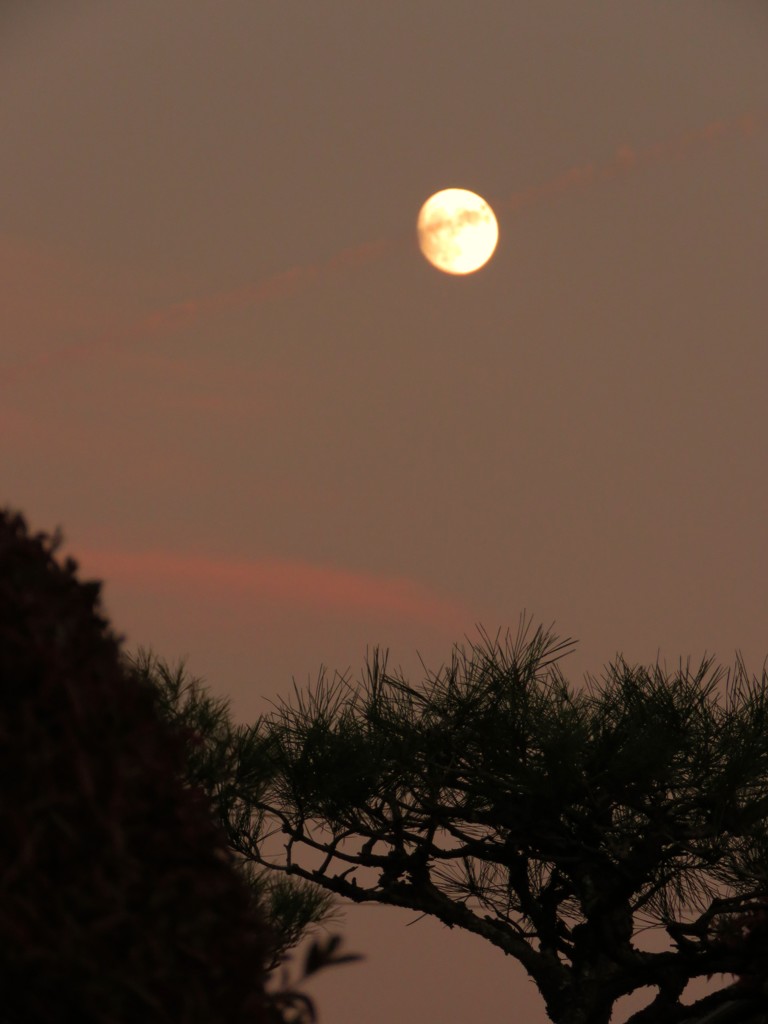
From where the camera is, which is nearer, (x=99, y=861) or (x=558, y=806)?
(x=99, y=861)

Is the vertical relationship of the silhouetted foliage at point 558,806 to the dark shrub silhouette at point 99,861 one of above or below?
above

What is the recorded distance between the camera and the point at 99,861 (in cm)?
282

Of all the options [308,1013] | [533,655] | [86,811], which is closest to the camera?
[86,811]

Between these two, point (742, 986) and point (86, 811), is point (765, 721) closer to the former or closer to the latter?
point (742, 986)

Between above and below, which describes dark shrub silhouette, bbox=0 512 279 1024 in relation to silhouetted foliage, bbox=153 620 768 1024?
below

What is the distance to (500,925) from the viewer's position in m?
9.53

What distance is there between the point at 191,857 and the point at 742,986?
5.83 metres

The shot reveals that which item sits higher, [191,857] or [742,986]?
[742,986]

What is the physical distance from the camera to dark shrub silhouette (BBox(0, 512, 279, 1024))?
274 cm

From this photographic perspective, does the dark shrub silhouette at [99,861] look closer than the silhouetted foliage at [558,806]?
Yes

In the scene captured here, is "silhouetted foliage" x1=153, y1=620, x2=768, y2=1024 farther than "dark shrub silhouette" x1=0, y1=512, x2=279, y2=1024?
Yes

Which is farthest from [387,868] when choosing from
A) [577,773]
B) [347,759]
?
[577,773]

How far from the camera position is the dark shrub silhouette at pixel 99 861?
2.74m

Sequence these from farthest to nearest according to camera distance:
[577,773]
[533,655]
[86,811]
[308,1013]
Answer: [533,655] → [577,773] → [308,1013] → [86,811]
